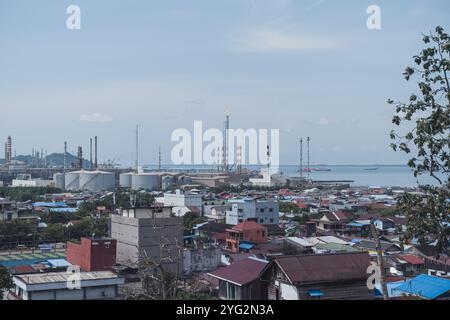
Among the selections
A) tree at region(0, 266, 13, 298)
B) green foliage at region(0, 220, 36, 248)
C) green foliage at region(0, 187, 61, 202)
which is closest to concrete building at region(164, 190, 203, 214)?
green foliage at region(0, 220, 36, 248)

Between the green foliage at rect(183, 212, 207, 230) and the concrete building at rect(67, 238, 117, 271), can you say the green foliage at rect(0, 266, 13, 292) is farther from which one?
the green foliage at rect(183, 212, 207, 230)

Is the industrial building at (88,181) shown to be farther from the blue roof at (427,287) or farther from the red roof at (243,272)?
the blue roof at (427,287)

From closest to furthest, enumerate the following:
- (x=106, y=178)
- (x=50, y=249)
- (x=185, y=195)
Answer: (x=50, y=249), (x=185, y=195), (x=106, y=178)

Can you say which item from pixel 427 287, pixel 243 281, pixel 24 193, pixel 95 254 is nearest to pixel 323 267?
pixel 243 281

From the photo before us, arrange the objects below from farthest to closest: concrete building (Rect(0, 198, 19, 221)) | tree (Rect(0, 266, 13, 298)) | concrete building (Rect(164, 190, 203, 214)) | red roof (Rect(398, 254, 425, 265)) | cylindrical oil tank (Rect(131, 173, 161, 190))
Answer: cylindrical oil tank (Rect(131, 173, 161, 190)), concrete building (Rect(164, 190, 203, 214)), concrete building (Rect(0, 198, 19, 221)), red roof (Rect(398, 254, 425, 265)), tree (Rect(0, 266, 13, 298))
